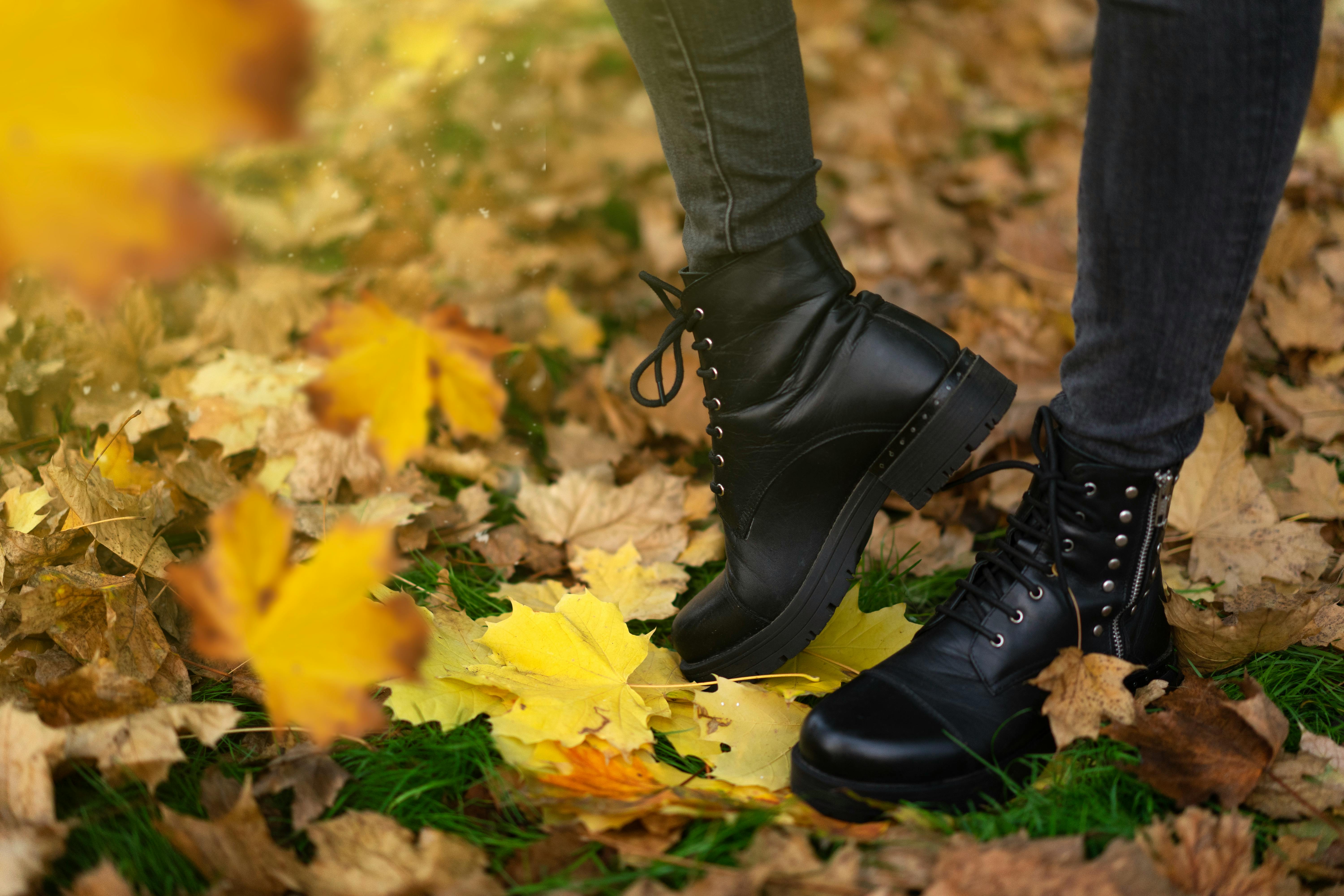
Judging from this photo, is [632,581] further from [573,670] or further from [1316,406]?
[1316,406]

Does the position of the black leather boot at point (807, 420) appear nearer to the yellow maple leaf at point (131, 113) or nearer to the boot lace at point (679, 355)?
the boot lace at point (679, 355)

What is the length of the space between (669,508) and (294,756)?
0.72 metres

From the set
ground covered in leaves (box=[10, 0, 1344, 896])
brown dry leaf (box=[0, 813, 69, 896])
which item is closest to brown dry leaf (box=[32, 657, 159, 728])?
ground covered in leaves (box=[10, 0, 1344, 896])

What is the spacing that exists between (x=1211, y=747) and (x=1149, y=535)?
0.23 m

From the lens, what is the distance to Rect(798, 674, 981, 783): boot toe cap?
0.95 meters

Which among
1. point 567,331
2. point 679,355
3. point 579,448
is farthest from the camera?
point 567,331

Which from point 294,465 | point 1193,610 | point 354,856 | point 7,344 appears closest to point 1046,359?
point 1193,610

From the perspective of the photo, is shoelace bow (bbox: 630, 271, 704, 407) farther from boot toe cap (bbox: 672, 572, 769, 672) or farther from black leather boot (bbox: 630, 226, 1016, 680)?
boot toe cap (bbox: 672, 572, 769, 672)

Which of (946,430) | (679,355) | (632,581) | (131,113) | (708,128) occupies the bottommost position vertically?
(632,581)

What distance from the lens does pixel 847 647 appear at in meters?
1.22

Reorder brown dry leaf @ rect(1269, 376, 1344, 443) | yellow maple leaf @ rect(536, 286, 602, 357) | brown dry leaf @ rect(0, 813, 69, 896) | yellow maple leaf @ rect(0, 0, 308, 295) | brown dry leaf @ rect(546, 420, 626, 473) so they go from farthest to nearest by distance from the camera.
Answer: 1. yellow maple leaf @ rect(536, 286, 602, 357)
2. brown dry leaf @ rect(546, 420, 626, 473)
3. brown dry leaf @ rect(1269, 376, 1344, 443)
4. brown dry leaf @ rect(0, 813, 69, 896)
5. yellow maple leaf @ rect(0, 0, 308, 295)

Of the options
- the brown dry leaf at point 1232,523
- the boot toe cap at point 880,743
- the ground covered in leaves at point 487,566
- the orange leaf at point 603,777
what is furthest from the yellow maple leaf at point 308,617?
the brown dry leaf at point 1232,523

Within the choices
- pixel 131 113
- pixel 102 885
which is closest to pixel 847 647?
pixel 102 885

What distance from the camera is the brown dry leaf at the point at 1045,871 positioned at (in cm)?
78
